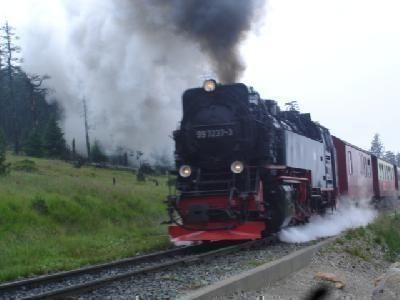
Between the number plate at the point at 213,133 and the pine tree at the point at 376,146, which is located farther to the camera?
the pine tree at the point at 376,146

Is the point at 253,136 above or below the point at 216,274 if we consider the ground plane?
above

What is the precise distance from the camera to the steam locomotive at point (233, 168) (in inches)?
449

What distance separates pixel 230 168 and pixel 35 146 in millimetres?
36959

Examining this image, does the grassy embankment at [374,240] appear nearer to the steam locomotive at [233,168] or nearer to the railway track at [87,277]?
the steam locomotive at [233,168]

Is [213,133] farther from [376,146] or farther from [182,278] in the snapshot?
[376,146]

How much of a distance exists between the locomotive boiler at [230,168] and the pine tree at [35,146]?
35.5m

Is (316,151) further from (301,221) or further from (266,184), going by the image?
(266,184)

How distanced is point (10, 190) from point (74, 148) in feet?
115

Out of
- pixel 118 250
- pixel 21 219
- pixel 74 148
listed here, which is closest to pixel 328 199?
pixel 118 250

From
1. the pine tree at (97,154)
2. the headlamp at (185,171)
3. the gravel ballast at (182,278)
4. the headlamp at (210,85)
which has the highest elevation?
the pine tree at (97,154)

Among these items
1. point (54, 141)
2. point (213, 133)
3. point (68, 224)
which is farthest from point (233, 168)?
point (54, 141)

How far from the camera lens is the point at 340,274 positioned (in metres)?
9.70

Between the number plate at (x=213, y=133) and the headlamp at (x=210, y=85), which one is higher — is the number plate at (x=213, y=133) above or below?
below

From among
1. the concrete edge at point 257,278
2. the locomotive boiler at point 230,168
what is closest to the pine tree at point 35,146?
the locomotive boiler at point 230,168
